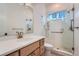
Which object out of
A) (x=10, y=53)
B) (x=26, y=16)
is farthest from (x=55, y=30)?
(x=10, y=53)

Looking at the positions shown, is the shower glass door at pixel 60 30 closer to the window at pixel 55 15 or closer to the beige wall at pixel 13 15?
the window at pixel 55 15

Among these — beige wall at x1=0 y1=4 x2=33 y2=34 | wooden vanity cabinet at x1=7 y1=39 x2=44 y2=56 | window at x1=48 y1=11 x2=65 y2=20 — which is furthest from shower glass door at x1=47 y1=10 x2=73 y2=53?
beige wall at x1=0 y1=4 x2=33 y2=34

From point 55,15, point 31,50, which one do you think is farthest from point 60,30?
point 31,50

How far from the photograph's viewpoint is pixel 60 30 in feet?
8.13

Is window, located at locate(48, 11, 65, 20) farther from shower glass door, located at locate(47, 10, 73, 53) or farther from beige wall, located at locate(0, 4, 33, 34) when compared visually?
beige wall, located at locate(0, 4, 33, 34)

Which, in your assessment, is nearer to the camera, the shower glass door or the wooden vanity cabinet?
the wooden vanity cabinet

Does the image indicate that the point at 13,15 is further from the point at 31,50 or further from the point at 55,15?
the point at 55,15

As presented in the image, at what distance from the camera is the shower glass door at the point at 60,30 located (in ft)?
7.06

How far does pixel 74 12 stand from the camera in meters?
2.65

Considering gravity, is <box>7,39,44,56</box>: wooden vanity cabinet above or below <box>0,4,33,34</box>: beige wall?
below

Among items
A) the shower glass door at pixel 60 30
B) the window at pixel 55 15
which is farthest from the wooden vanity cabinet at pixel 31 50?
the window at pixel 55 15

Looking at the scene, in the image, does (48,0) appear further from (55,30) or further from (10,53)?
(55,30)

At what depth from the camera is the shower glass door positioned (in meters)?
2.15

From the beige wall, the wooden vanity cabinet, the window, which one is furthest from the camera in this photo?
the window
